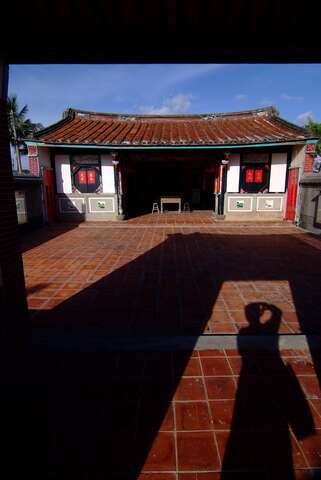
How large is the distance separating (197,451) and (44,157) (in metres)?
11.3

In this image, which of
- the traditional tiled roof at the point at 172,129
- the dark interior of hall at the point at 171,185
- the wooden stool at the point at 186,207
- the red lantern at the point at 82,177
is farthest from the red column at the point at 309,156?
the red lantern at the point at 82,177

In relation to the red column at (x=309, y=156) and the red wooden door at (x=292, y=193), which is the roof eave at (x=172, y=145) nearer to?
the red column at (x=309, y=156)

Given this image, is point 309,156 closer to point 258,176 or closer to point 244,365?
point 258,176

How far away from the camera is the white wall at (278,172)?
1097cm

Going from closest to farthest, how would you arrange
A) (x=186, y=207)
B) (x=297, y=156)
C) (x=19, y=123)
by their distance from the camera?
(x=297, y=156), (x=186, y=207), (x=19, y=123)

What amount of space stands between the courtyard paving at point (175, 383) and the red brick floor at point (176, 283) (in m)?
0.03


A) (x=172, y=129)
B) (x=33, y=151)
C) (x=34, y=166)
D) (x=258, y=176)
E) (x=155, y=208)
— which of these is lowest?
(x=155, y=208)

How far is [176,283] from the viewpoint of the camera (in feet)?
14.8

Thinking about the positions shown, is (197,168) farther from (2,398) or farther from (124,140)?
(2,398)

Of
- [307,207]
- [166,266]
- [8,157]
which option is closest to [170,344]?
[8,157]

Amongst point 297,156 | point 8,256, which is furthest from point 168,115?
point 8,256

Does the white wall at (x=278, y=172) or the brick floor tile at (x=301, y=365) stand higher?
the white wall at (x=278, y=172)

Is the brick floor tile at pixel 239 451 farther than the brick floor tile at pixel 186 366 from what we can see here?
No
